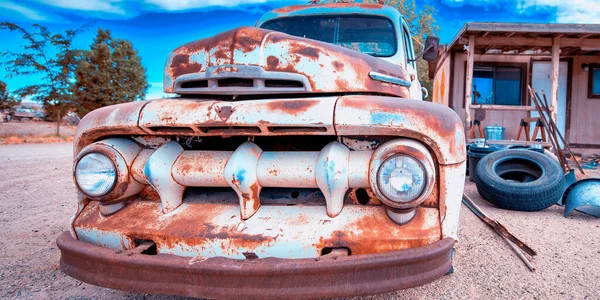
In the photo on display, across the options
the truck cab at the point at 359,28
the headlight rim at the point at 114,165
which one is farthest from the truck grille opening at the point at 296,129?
the truck cab at the point at 359,28

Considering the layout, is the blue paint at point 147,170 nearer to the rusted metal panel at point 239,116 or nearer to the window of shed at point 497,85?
the rusted metal panel at point 239,116

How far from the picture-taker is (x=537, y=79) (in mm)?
9719

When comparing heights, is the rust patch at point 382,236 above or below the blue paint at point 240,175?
below

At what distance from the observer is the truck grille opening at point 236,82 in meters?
1.87

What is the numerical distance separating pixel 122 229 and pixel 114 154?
38 centimetres

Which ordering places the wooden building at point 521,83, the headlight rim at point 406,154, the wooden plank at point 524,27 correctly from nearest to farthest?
the headlight rim at point 406,154
the wooden plank at point 524,27
the wooden building at point 521,83

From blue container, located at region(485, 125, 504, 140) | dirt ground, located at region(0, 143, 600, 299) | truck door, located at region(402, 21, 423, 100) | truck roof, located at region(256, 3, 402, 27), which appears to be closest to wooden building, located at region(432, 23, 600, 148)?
blue container, located at region(485, 125, 504, 140)

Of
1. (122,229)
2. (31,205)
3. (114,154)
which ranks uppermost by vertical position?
(114,154)

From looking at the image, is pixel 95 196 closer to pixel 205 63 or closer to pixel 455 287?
pixel 205 63

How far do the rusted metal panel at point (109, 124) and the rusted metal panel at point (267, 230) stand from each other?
1.43 ft

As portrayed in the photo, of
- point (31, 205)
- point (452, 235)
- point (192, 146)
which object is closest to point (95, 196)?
point (192, 146)

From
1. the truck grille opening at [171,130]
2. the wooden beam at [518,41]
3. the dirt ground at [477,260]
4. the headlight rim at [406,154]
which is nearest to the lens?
the headlight rim at [406,154]

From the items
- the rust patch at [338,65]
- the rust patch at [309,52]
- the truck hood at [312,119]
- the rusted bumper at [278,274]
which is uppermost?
the rust patch at [309,52]

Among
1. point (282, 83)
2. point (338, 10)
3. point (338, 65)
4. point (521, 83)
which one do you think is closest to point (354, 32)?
point (338, 10)
